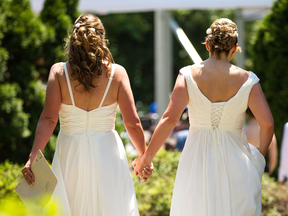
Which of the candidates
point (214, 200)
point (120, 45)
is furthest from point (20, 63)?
point (120, 45)

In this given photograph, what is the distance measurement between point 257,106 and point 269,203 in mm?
1946

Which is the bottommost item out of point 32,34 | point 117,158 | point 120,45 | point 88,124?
point 120,45

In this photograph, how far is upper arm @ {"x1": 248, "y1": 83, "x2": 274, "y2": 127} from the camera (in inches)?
109

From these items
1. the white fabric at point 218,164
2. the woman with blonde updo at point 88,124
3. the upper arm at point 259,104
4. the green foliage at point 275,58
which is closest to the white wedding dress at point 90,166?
the woman with blonde updo at point 88,124

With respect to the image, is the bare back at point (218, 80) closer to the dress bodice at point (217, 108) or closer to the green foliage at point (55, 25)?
the dress bodice at point (217, 108)

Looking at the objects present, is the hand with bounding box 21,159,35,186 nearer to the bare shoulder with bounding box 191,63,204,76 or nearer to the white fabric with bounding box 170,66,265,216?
the white fabric with bounding box 170,66,265,216

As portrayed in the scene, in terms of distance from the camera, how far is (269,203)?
4.21m

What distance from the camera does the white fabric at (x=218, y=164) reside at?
108 inches

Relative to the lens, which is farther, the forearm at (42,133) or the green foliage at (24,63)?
the green foliage at (24,63)

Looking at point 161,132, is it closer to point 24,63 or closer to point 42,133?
point 42,133

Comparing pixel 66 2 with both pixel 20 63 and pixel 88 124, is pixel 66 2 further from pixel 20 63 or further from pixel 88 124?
pixel 88 124

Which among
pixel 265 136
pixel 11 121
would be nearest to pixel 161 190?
pixel 265 136

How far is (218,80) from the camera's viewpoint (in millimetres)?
2721

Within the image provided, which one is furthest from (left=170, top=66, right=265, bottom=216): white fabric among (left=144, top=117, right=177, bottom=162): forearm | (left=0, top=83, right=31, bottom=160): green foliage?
(left=0, top=83, right=31, bottom=160): green foliage
